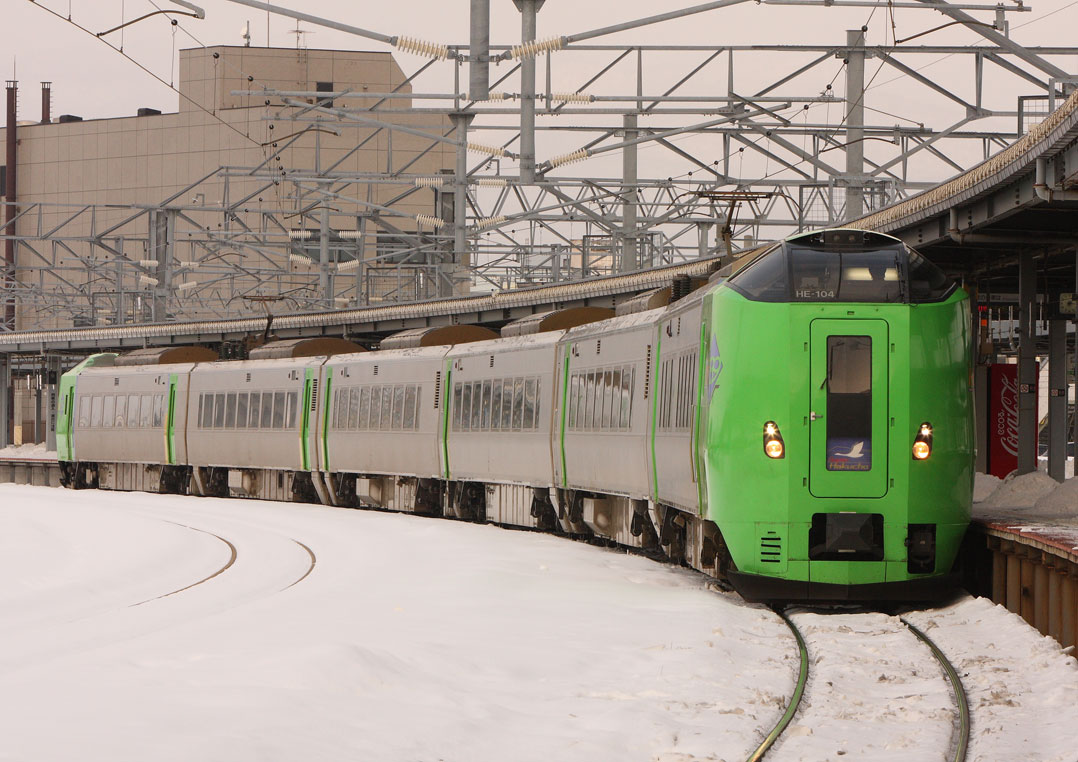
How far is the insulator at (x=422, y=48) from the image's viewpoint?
844 inches

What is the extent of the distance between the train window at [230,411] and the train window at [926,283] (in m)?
22.5

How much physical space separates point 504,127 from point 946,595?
1536 centimetres

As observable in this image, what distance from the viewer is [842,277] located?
48.0 feet

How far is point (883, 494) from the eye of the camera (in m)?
14.4

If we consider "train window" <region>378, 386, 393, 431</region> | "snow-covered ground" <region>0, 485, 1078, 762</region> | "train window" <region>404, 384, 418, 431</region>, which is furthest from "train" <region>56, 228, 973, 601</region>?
"train window" <region>378, 386, 393, 431</region>

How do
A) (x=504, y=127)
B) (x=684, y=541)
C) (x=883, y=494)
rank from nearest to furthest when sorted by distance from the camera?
(x=883, y=494) < (x=684, y=541) < (x=504, y=127)

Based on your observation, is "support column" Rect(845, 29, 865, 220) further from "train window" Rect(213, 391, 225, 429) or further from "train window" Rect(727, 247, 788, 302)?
"train window" Rect(213, 391, 225, 429)

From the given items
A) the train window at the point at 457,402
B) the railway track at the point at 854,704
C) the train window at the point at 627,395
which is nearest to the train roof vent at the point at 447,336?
the train window at the point at 457,402

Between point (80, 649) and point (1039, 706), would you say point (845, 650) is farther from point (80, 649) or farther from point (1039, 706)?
point (80, 649)

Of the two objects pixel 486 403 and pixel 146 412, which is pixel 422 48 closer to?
pixel 486 403

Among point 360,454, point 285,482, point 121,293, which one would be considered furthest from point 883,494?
point 121,293

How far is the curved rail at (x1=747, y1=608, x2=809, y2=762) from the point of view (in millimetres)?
8734

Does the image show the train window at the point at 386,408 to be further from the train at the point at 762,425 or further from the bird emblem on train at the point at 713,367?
the bird emblem on train at the point at 713,367

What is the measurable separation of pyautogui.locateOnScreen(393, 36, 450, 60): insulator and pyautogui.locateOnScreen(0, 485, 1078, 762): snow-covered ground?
6.80 metres
